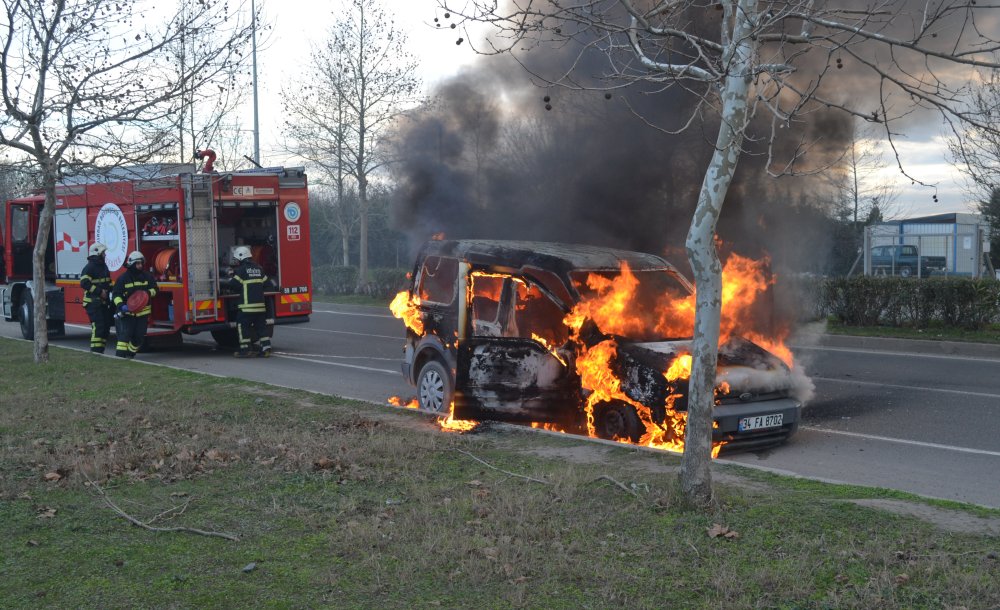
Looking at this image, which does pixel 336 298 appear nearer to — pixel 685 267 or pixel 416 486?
pixel 685 267

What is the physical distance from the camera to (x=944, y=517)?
4.88m

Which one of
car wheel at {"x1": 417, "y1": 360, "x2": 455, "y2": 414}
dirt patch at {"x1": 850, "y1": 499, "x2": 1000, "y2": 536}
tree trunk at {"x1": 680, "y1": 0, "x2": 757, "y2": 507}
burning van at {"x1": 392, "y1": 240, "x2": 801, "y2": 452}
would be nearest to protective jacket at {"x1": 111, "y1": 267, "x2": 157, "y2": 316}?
car wheel at {"x1": 417, "y1": 360, "x2": 455, "y2": 414}

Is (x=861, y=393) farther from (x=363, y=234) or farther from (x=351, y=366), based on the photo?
(x=363, y=234)

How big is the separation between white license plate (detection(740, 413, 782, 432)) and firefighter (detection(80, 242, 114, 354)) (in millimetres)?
10882

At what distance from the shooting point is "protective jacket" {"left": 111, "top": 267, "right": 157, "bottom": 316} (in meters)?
13.5

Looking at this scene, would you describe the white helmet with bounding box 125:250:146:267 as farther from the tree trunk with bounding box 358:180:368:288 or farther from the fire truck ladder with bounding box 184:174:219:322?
the tree trunk with bounding box 358:180:368:288

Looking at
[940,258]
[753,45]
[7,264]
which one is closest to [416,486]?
[753,45]

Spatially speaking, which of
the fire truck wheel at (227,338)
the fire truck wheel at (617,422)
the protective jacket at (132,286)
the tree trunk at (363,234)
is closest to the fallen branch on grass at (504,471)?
the fire truck wheel at (617,422)

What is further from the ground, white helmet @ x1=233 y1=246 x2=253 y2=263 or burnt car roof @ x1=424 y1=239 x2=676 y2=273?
white helmet @ x1=233 y1=246 x2=253 y2=263

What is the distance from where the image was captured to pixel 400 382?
11727mm

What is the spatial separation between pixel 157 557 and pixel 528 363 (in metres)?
3.66

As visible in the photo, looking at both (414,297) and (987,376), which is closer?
(414,297)

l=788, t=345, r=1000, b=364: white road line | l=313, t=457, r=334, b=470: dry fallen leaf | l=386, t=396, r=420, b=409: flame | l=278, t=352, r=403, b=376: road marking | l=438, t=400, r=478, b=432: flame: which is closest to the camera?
l=313, t=457, r=334, b=470: dry fallen leaf

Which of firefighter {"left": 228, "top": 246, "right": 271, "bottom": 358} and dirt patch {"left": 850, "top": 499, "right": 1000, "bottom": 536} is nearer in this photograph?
dirt patch {"left": 850, "top": 499, "right": 1000, "bottom": 536}
